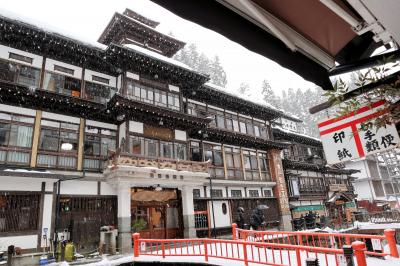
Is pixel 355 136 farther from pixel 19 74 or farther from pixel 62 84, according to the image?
pixel 19 74

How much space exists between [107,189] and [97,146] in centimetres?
288

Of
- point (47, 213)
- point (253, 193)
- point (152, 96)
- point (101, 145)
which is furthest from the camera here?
point (253, 193)

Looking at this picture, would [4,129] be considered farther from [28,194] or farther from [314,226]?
[314,226]

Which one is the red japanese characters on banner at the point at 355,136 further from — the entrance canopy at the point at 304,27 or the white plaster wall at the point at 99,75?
the white plaster wall at the point at 99,75

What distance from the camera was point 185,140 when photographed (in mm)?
22188

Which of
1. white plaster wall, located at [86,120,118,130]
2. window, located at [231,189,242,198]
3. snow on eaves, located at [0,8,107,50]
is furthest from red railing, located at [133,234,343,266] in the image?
snow on eaves, located at [0,8,107,50]

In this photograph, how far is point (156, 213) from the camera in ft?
67.1

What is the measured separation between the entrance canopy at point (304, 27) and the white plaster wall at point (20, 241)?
16142 mm

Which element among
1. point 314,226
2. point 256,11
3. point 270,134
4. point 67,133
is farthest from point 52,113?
point 314,226

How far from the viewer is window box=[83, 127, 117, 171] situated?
17891 mm

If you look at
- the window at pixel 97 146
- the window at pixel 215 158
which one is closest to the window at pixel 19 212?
the window at pixel 97 146

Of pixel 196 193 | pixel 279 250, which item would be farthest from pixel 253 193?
pixel 279 250

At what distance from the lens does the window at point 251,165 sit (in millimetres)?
27427

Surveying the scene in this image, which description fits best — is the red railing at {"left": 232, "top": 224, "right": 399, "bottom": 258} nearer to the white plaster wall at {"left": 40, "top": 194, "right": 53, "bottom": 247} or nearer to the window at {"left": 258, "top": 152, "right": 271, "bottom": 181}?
the white plaster wall at {"left": 40, "top": 194, "right": 53, "bottom": 247}
